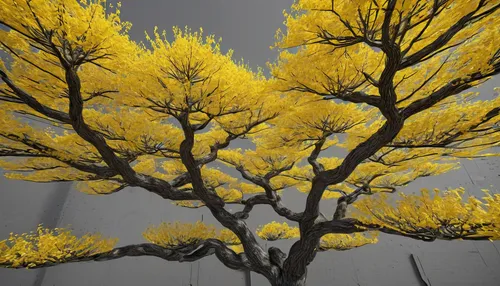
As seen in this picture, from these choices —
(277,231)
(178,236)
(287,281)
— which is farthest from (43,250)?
(277,231)

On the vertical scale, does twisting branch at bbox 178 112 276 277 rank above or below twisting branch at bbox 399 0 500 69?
below

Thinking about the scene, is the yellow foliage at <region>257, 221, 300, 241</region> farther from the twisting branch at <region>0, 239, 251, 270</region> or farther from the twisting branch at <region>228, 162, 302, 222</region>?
the twisting branch at <region>0, 239, 251, 270</region>

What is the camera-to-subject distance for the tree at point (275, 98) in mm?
1685

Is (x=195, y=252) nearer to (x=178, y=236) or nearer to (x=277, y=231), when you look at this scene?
(x=178, y=236)

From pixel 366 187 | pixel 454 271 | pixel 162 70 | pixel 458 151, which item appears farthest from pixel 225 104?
pixel 454 271

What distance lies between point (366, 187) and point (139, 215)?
5783 millimetres

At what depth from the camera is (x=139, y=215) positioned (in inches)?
267

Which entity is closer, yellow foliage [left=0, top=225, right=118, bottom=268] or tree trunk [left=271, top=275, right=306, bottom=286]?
yellow foliage [left=0, top=225, right=118, bottom=268]

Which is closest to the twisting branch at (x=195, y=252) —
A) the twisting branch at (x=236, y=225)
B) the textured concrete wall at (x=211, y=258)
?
the twisting branch at (x=236, y=225)

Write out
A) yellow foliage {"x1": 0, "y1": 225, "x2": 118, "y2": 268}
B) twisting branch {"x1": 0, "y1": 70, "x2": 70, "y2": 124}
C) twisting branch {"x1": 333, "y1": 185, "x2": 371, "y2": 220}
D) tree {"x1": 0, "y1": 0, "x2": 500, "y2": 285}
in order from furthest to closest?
twisting branch {"x1": 333, "y1": 185, "x2": 371, "y2": 220}
yellow foliage {"x1": 0, "y1": 225, "x2": 118, "y2": 268}
twisting branch {"x1": 0, "y1": 70, "x2": 70, "y2": 124}
tree {"x1": 0, "y1": 0, "x2": 500, "y2": 285}

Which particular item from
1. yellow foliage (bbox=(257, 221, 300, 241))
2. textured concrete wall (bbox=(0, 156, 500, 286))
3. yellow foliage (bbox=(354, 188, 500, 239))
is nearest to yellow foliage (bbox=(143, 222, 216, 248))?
yellow foliage (bbox=(257, 221, 300, 241))

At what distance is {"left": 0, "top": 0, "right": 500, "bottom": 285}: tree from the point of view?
1.68m

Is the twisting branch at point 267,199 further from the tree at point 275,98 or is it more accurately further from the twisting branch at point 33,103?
the twisting branch at point 33,103

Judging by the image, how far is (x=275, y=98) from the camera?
9.23ft
